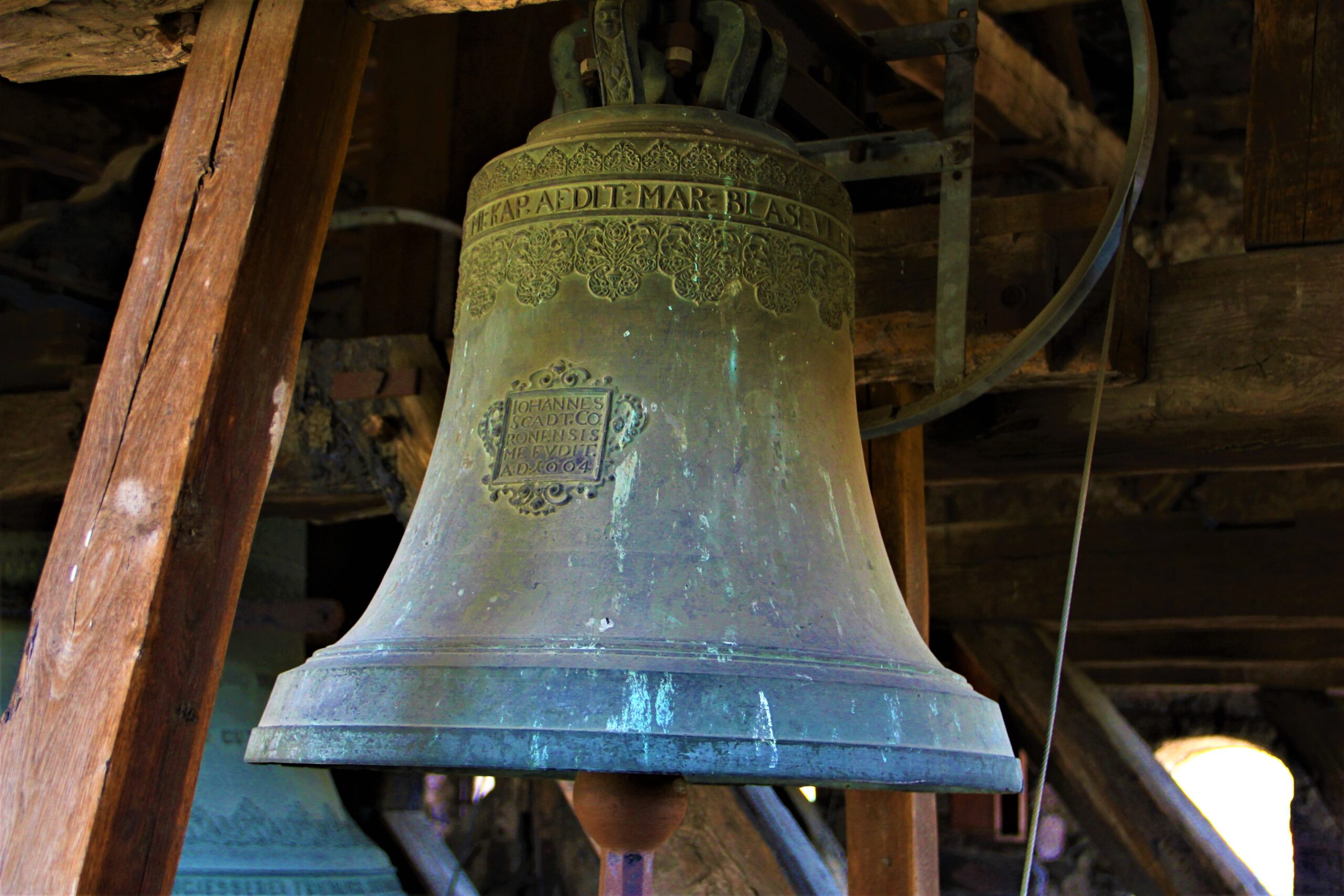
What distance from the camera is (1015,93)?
3020 mm

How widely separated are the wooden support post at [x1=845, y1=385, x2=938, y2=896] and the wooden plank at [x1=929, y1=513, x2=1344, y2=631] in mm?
881

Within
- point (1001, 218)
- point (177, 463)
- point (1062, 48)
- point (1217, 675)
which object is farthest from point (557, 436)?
point (1217, 675)

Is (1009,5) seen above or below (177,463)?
above

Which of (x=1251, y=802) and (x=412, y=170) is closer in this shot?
(x=412, y=170)

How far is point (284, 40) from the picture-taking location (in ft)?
4.75

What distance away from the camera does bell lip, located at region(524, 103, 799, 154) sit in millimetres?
1408

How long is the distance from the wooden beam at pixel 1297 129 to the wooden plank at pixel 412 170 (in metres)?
1.24

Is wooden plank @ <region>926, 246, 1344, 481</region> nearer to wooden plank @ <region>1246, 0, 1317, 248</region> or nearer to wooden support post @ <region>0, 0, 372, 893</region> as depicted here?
wooden plank @ <region>1246, 0, 1317, 248</region>

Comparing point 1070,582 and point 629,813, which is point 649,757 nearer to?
point 629,813

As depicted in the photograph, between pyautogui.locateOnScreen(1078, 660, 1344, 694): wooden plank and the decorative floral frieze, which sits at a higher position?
pyautogui.locateOnScreen(1078, 660, 1344, 694): wooden plank

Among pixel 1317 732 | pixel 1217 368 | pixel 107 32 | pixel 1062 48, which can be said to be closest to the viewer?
pixel 107 32

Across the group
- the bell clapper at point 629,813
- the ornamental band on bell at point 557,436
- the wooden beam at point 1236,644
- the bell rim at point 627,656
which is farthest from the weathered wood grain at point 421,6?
the wooden beam at point 1236,644

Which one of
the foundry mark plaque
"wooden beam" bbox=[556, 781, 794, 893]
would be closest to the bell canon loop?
the foundry mark plaque

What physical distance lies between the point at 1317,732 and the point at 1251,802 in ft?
4.13
